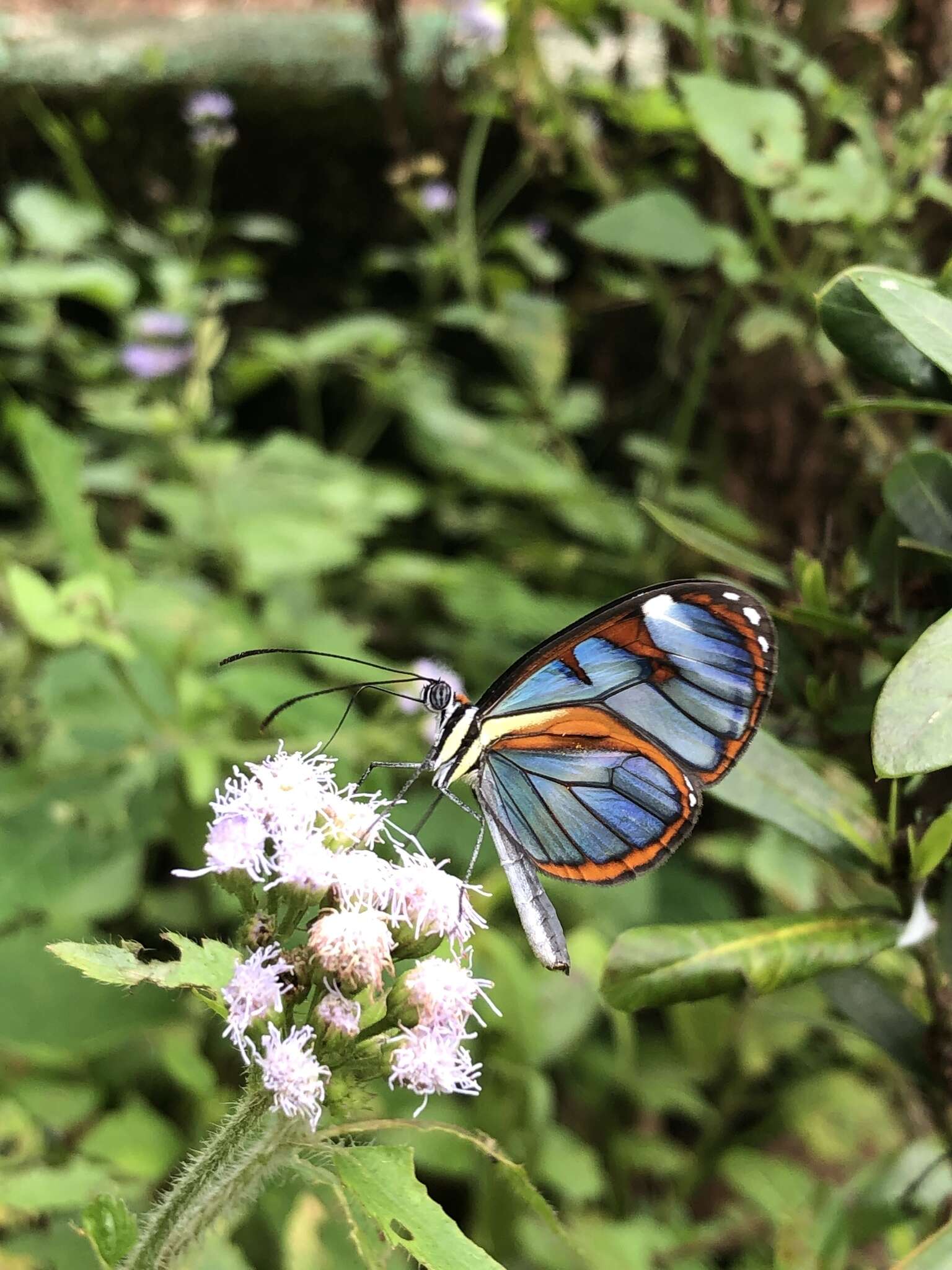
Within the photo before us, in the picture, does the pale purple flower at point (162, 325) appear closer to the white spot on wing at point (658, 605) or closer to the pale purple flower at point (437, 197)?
the pale purple flower at point (437, 197)

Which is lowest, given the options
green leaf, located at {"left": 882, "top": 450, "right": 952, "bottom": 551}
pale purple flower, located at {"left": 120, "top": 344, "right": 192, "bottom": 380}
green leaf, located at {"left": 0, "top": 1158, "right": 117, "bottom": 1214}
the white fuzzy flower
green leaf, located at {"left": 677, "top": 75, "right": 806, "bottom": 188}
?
green leaf, located at {"left": 0, "top": 1158, "right": 117, "bottom": 1214}

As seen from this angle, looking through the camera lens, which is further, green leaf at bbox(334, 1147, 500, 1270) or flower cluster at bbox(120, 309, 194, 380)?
flower cluster at bbox(120, 309, 194, 380)

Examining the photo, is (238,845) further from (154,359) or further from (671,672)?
(154,359)

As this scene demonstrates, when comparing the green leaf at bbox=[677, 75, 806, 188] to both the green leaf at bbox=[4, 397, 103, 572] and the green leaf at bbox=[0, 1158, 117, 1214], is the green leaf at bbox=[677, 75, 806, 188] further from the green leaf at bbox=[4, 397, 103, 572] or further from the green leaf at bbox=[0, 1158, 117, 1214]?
the green leaf at bbox=[0, 1158, 117, 1214]

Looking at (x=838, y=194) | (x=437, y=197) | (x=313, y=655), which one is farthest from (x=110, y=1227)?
(x=437, y=197)

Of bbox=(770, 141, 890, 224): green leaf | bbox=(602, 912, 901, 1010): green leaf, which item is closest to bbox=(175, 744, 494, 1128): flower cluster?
bbox=(602, 912, 901, 1010): green leaf

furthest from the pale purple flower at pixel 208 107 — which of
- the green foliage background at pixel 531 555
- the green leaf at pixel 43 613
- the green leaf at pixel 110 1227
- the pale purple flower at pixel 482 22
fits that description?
the green leaf at pixel 110 1227

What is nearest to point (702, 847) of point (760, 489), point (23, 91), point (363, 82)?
point (760, 489)
